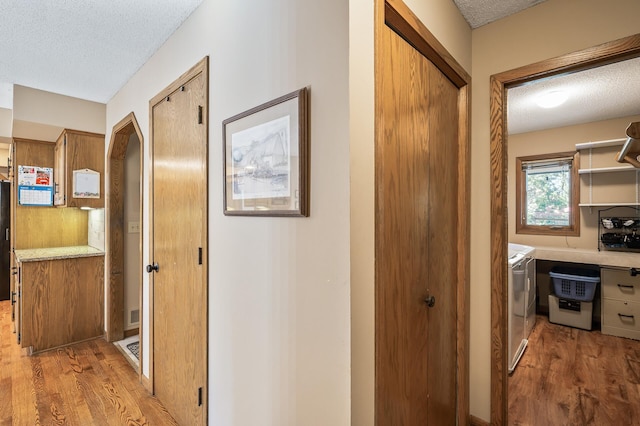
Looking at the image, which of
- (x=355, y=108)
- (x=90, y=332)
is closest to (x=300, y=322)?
(x=355, y=108)

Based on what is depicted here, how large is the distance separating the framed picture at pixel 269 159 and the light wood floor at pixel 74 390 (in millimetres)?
1668

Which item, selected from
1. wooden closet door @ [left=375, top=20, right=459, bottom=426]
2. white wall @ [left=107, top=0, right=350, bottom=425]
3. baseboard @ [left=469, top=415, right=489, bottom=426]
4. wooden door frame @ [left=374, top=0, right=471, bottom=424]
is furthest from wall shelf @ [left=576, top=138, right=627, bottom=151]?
white wall @ [left=107, top=0, right=350, bottom=425]

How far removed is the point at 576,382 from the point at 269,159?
118 inches

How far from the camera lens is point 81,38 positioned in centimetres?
202

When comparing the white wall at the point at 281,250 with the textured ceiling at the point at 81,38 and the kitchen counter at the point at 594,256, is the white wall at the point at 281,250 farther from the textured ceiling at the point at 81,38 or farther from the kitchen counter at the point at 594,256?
the kitchen counter at the point at 594,256

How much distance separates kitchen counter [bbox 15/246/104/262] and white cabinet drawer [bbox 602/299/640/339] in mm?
5521

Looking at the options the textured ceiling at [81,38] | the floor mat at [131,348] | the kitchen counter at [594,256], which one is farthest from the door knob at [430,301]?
the kitchen counter at [594,256]

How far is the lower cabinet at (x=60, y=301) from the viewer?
9.45 feet

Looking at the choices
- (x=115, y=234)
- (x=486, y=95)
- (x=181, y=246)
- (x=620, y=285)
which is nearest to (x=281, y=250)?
(x=181, y=246)

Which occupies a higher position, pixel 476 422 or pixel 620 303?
pixel 620 303

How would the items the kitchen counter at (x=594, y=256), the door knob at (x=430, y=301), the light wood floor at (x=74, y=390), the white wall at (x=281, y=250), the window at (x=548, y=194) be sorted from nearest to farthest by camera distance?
the white wall at (x=281, y=250)
the door knob at (x=430, y=301)
the light wood floor at (x=74, y=390)
the kitchen counter at (x=594, y=256)
the window at (x=548, y=194)

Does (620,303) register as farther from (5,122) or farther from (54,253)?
(5,122)

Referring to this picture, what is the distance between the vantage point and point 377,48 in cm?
103

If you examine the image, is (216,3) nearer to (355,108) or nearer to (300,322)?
(355,108)
